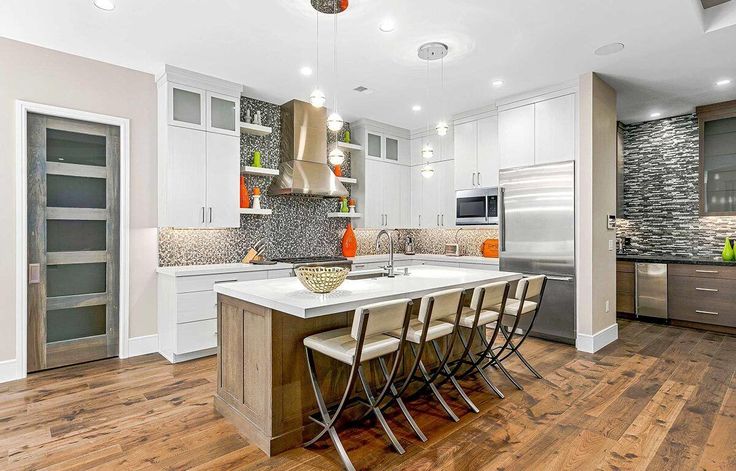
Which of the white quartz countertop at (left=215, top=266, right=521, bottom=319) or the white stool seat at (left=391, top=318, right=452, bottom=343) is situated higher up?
the white quartz countertop at (left=215, top=266, right=521, bottom=319)

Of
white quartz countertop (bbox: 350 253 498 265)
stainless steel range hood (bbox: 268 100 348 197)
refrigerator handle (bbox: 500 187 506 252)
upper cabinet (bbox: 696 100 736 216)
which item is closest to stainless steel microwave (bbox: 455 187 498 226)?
refrigerator handle (bbox: 500 187 506 252)

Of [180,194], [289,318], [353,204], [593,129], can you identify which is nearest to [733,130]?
[593,129]

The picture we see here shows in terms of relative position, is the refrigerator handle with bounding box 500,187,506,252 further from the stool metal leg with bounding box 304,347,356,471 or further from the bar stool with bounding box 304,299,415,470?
the stool metal leg with bounding box 304,347,356,471

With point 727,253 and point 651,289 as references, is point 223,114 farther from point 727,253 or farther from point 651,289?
point 727,253

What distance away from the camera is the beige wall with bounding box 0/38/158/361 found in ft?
11.5

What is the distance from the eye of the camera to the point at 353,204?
19.9ft

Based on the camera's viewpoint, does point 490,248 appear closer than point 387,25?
No

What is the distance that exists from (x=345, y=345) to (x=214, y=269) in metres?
A: 2.32

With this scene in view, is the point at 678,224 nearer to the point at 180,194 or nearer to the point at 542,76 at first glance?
the point at 542,76

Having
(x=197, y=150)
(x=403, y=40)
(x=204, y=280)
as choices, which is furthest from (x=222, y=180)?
(x=403, y=40)

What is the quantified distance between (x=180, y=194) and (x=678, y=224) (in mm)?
6440

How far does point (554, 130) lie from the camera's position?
460 centimetres

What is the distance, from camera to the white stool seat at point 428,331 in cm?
254

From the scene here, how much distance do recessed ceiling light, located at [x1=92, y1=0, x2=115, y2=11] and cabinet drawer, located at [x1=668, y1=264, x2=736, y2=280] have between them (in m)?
6.60
